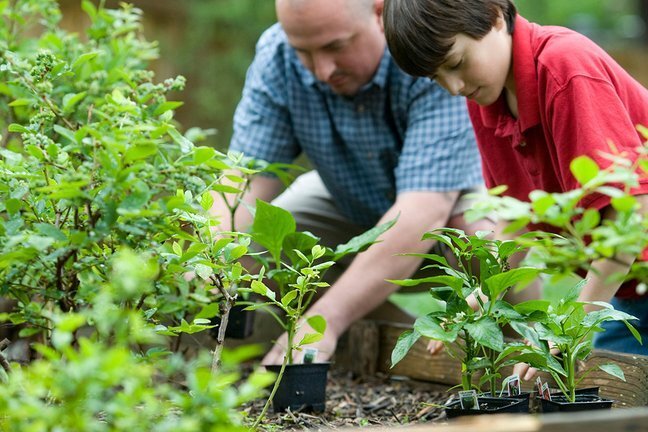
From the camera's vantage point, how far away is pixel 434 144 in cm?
278

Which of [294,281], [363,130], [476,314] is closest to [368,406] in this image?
[294,281]

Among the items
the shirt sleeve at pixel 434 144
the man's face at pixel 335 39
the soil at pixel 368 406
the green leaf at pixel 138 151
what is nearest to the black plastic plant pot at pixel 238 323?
the soil at pixel 368 406

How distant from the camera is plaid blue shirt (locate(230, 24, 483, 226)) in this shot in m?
2.79

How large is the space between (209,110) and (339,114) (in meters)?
4.24

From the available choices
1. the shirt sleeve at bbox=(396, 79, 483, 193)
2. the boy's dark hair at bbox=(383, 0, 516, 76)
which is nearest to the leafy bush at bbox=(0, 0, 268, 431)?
the boy's dark hair at bbox=(383, 0, 516, 76)

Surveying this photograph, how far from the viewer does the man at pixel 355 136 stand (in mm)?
2604

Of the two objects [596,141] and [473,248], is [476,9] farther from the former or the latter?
[473,248]

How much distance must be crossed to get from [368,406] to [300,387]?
288 millimetres

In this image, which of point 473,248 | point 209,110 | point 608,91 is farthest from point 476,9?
point 209,110

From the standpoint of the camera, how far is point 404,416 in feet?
6.64

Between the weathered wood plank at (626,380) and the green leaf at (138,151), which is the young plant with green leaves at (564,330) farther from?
the green leaf at (138,151)

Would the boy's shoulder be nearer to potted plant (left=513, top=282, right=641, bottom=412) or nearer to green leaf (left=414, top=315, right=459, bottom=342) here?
potted plant (left=513, top=282, right=641, bottom=412)

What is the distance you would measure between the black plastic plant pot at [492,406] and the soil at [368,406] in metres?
0.18

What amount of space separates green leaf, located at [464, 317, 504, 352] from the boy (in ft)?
1.30
